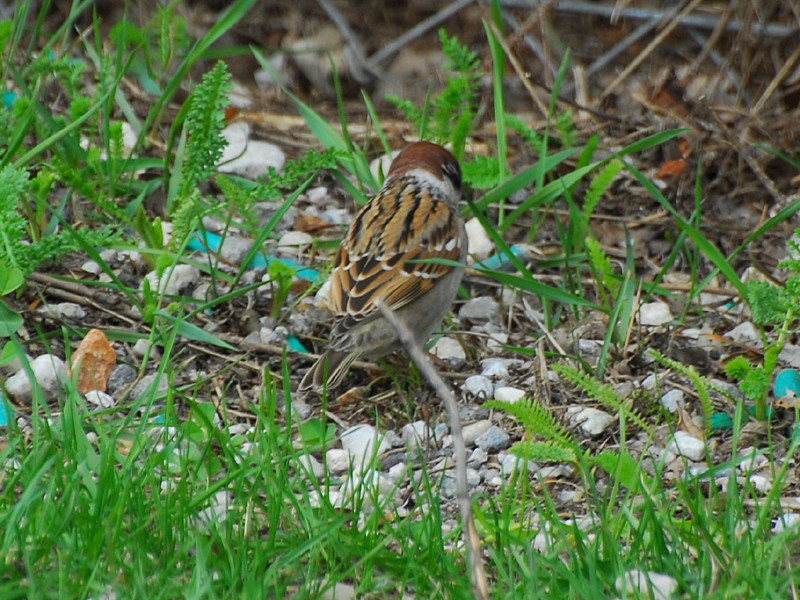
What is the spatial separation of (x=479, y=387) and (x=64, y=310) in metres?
1.58

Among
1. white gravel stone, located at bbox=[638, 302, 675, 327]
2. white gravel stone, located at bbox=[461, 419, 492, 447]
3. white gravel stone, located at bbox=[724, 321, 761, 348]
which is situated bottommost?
white gravel stone, located at bbox=[461, 419, 492, 447]

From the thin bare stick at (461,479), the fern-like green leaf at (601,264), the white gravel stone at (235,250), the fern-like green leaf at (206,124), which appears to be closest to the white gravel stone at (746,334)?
the fern-like green leaf at (601,264)

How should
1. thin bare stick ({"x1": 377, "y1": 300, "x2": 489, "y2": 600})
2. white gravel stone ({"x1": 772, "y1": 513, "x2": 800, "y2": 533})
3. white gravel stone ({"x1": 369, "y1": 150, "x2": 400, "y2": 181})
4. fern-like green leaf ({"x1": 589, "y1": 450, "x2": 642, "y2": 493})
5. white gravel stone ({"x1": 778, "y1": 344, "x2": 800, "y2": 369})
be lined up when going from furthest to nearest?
white gravel stone ({"x1": 369, "y1": 150, "x2": 400, "y2": 181}) → white gravel stone ({"x1": 778, "y1": 344, "x2": 800, "y2": 369}) → fern-like green leaf ({"x1": 589, "y1": 450, "x2": 642, "y2": 493}) → white gravel stone ({"x1": 772, "y1": 513, "x2": 800, "y2": 533}) → thin bare stick ({"x1": 377, "y1": 300, "x2": 489, "y2": 600})

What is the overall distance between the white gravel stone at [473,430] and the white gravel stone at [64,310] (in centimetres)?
154

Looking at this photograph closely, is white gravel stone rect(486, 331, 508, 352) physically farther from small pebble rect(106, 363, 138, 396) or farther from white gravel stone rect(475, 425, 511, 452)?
small pebble rect(106, 363, 138, 396)

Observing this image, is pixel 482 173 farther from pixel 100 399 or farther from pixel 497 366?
pixel 100 399

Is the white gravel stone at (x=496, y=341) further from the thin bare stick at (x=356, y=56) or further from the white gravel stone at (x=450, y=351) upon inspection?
the thin bare stick at (x=356, y=56)

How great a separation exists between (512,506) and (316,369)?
126 cm

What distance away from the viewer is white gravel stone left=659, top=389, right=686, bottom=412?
422 centimetres

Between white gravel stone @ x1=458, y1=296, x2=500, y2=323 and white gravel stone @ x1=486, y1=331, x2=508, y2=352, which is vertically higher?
white gravel stone @ x1=458, y1=296, x2=500, y2=323

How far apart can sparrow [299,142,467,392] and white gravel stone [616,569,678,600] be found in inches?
68.2

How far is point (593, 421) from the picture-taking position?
Result: 4141 mm

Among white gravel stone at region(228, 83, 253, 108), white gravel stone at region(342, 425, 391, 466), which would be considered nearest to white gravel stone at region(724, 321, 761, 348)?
white gravel stone at region(342, 425, 391, 466)

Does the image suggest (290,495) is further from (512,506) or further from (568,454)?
(568,454)
